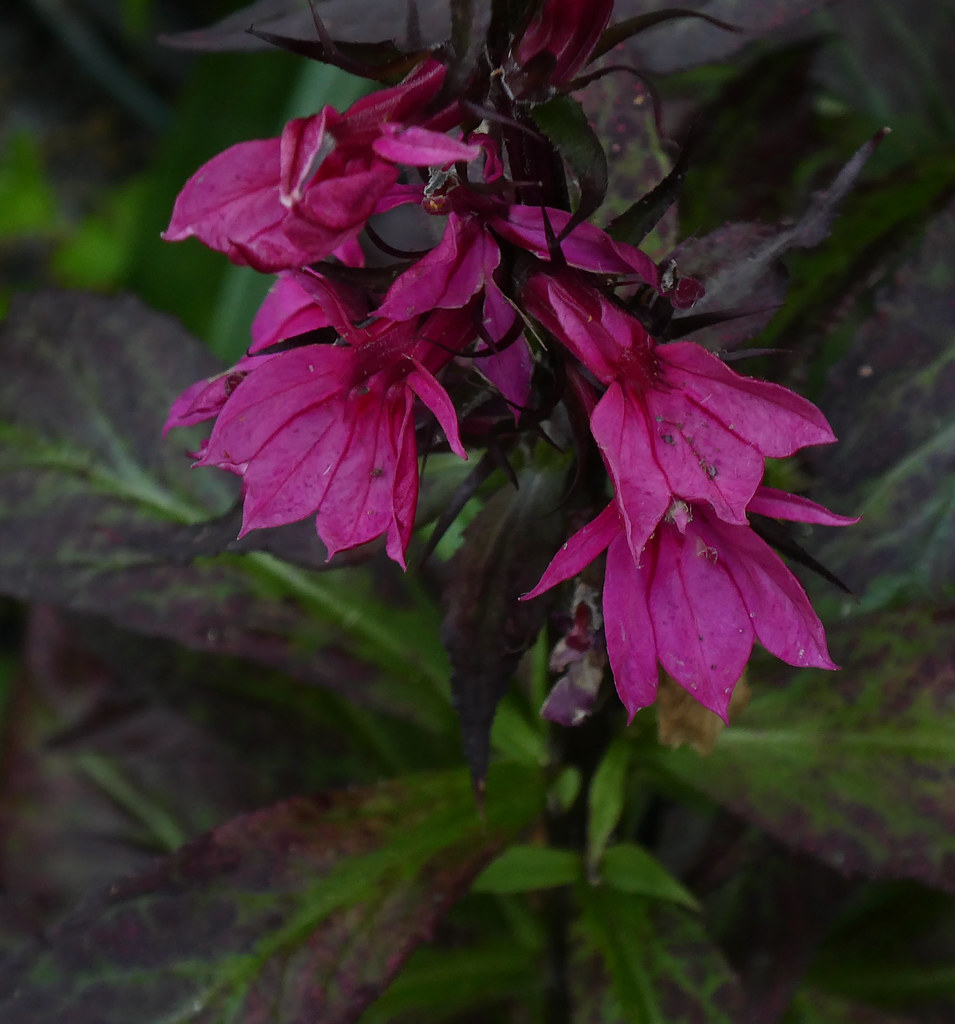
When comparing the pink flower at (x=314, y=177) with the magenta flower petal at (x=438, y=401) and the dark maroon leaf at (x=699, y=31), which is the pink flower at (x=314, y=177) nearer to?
the magenta flower petal at (x=438, y=401)

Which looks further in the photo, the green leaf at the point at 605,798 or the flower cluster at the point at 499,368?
the green leaf at the point at 605,798

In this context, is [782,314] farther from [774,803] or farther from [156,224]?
[156,224]

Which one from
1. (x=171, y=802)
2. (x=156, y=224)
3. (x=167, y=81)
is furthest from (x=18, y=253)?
(x=171, y=802)

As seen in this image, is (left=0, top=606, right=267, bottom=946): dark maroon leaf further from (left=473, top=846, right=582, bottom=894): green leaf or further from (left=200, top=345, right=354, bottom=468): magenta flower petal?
(left=200, top=345, right=354, bottom=468): magenta flower petal

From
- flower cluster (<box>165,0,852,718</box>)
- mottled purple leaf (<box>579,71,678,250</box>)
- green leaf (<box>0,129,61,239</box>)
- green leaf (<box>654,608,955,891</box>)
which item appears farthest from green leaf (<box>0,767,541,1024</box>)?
green leaf (<box>0,129,61,239</box>)

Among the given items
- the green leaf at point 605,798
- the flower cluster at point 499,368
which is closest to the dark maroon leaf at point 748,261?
the flower cluster at point 499,368

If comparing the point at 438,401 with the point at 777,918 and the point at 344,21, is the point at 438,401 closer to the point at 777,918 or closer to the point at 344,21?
the point at 344,21

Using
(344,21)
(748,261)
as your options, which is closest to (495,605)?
(748,261)
